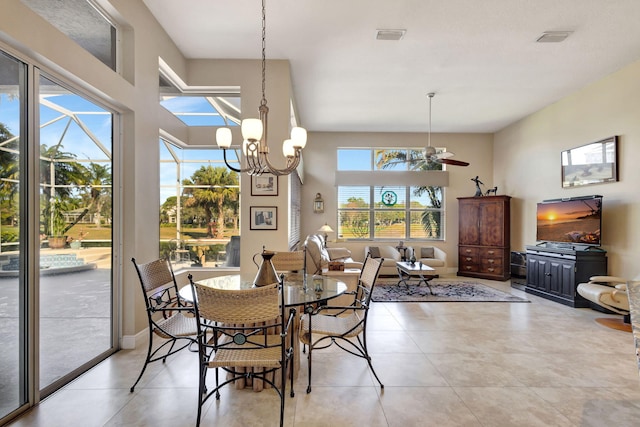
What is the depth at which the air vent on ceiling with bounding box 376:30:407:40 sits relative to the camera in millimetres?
3641

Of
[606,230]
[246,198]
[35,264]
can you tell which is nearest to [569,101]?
[606,230]

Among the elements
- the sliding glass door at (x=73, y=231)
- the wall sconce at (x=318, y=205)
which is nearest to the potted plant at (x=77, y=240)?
the sliding glass door at (x=73, y=231)

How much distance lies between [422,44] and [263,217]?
2.97 meters

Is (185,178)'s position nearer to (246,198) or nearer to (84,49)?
(246,198)

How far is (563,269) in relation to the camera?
4.98 meters

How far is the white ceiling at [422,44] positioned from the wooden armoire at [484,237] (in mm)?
2281

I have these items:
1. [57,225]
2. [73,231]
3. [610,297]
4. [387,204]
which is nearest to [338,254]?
[387,204]

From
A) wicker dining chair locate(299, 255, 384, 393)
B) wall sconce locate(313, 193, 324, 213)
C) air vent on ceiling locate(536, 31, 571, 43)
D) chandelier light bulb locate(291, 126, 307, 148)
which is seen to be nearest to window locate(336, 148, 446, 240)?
wall sconce locate(313, 193, 324, 213)

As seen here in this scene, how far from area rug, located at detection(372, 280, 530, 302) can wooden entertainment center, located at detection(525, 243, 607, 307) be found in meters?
0.46

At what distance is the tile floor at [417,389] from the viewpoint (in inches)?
83.2

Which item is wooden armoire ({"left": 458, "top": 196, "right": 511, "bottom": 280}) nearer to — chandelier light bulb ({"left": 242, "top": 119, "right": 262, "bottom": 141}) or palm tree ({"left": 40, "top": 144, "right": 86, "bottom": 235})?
chandelier light bulb ({"left": 242, "top": 119, "right": 262, "bottom": 141})

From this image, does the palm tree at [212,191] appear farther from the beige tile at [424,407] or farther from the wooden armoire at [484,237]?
the wooden armoire at [484,237]

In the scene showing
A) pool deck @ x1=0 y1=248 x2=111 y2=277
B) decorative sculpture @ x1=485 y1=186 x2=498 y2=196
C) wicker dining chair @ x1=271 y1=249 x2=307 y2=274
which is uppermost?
decorative sculpture @ x1=485 y1=186 x2=498 y2=196

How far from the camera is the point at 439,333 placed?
3699 millimetres
